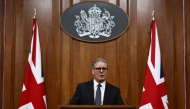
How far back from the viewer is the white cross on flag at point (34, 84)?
13.3 feet

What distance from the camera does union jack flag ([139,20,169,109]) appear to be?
4.00m

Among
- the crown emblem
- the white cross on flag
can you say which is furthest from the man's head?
the white cross on flag

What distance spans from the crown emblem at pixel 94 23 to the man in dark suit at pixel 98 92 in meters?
0.72

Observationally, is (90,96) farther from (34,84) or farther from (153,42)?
(153,42)

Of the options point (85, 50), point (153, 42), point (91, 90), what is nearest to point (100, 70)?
point (91, 90)

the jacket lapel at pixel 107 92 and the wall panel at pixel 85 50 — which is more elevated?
the wall panel at pixel 85 50

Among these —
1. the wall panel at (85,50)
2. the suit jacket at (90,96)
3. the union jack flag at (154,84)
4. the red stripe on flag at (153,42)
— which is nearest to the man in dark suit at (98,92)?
the suit jacket at (90,96)

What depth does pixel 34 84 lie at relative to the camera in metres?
4.11

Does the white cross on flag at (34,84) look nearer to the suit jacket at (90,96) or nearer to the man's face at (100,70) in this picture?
the suit jacket at (90,96)

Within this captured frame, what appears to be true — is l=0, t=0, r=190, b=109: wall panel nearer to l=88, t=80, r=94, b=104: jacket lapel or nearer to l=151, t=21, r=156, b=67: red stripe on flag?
l=151, t=21, r=156, b=67: red stripe on flag

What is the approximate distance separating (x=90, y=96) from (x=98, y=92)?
0.12m

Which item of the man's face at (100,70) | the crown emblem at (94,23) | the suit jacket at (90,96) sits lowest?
the suit jacket at (90,96)

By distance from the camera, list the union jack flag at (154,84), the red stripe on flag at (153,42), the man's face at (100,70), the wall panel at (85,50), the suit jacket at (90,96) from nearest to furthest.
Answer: the suit jacket at (90,96) → the man's face at (100,70) → the union jack flag at (154,84) → the red stripe on flag at (153,42) → the wall panel at (85,50)

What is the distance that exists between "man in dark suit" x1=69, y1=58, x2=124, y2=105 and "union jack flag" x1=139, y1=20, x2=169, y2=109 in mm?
464
